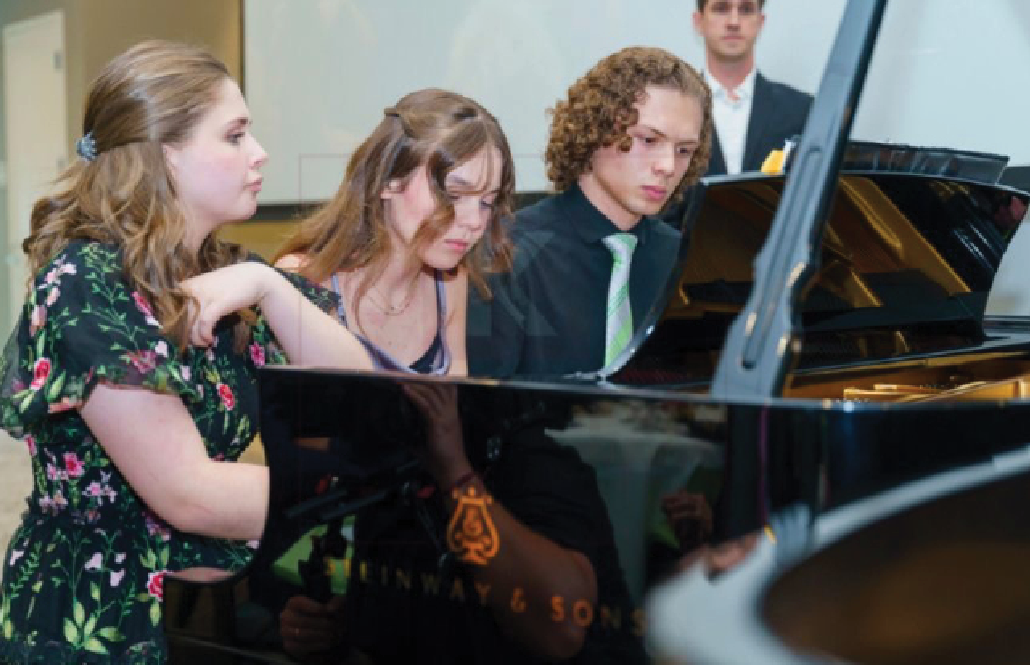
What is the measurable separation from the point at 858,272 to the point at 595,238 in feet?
1.60

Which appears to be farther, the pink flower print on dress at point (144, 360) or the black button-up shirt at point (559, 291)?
the black button-up shirt at point (559, 291)

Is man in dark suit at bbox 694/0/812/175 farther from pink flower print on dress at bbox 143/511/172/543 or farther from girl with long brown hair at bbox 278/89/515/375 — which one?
pink flower print on dress at bbox 143/511/172/543

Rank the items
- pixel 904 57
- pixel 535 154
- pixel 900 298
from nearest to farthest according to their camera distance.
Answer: pixel 535 154
pixel 900 298
pixel 904 57

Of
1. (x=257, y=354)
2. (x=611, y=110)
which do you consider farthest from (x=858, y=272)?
(x=257, y=354)

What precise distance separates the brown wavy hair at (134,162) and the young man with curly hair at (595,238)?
1.39 feet

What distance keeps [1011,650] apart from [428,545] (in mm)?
548

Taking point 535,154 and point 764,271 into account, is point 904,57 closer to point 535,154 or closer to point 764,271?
point 535,154

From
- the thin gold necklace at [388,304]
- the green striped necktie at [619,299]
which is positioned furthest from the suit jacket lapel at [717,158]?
the thin gold necklace at [388,304]

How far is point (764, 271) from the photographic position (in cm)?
127

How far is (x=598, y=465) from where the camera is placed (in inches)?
46.6

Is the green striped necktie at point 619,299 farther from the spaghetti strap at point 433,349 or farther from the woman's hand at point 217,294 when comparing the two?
the woman's hand at point 217,294

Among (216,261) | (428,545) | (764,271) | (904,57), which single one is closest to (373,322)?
(216,261)

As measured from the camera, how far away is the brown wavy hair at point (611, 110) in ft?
5.99

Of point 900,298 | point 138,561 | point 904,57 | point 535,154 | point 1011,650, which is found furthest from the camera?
point 904,57
